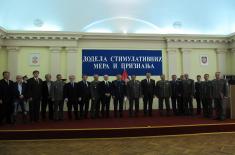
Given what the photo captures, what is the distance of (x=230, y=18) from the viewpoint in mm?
12289

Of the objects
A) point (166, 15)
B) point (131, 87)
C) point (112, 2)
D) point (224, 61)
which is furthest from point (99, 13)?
point (224, 61)

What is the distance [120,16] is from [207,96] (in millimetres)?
5930

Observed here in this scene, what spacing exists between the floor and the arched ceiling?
6.99m

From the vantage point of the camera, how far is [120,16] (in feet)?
37.6

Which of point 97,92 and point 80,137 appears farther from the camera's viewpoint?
point 97,92

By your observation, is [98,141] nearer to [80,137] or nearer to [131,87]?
[80,137]

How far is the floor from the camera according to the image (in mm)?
4078

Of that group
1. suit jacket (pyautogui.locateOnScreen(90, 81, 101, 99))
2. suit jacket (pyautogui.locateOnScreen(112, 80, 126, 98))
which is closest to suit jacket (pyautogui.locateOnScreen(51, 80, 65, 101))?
suit jacket (pyautogui.locateOnScreen(90, 81, 101, 99))

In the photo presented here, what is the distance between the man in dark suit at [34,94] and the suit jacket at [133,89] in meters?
2.80

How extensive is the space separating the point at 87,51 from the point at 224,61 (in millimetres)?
6559

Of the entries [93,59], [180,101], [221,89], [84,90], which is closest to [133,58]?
[93,59]

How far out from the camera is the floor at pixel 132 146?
408 centimetres

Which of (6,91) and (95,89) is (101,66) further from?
(6,91)

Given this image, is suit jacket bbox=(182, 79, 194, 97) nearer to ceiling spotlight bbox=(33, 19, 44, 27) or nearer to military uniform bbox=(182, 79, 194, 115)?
military uniform bbox=(182, 79, 194, 115)
